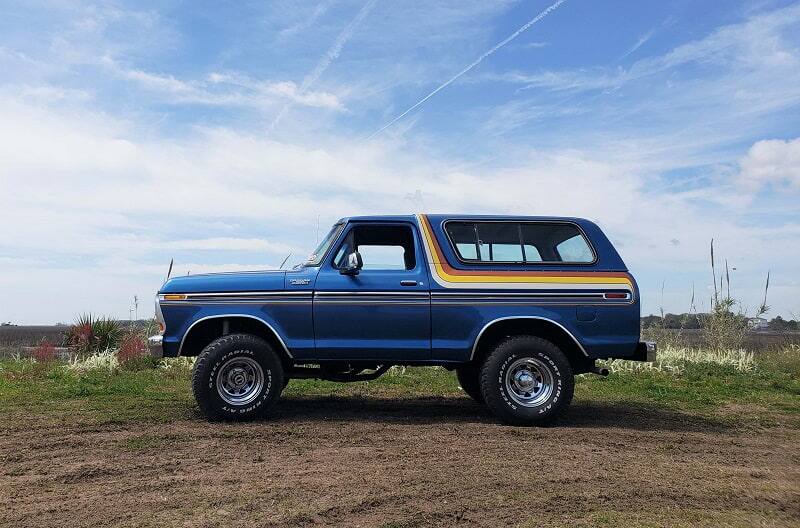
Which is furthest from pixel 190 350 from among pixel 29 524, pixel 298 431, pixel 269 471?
pixel 29 524

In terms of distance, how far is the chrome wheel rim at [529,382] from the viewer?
25.8 ft

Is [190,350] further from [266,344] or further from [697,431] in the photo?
[697,431]

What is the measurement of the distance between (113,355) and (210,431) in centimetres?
720

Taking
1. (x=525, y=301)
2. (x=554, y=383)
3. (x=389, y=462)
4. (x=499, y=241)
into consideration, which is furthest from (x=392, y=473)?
(x=499, y=241)

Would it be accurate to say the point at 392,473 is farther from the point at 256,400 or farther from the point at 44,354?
the point at 44,354

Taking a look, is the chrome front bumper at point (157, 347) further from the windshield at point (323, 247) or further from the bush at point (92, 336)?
the bush at point (92, 336)

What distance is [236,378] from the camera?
7836 mm

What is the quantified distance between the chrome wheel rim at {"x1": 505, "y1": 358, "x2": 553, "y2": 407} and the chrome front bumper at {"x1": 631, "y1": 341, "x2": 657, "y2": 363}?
1.06 metres

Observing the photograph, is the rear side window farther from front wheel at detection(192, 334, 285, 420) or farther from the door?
front wheel at detection(192, 334, 285, 420)

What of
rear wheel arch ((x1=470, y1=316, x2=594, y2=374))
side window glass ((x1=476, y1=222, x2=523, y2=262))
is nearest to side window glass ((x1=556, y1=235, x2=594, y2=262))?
side window glass ((x1=476, y1=222, x2=523, y2=262))

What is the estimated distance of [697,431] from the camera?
8016 mm

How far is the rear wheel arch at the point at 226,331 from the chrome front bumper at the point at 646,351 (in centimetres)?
385

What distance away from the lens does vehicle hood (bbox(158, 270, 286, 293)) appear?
25.8 feet

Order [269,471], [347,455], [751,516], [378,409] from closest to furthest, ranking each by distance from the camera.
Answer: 1. [751,516]
2. [269,471]
3. [347,455]
4. [378,409]
